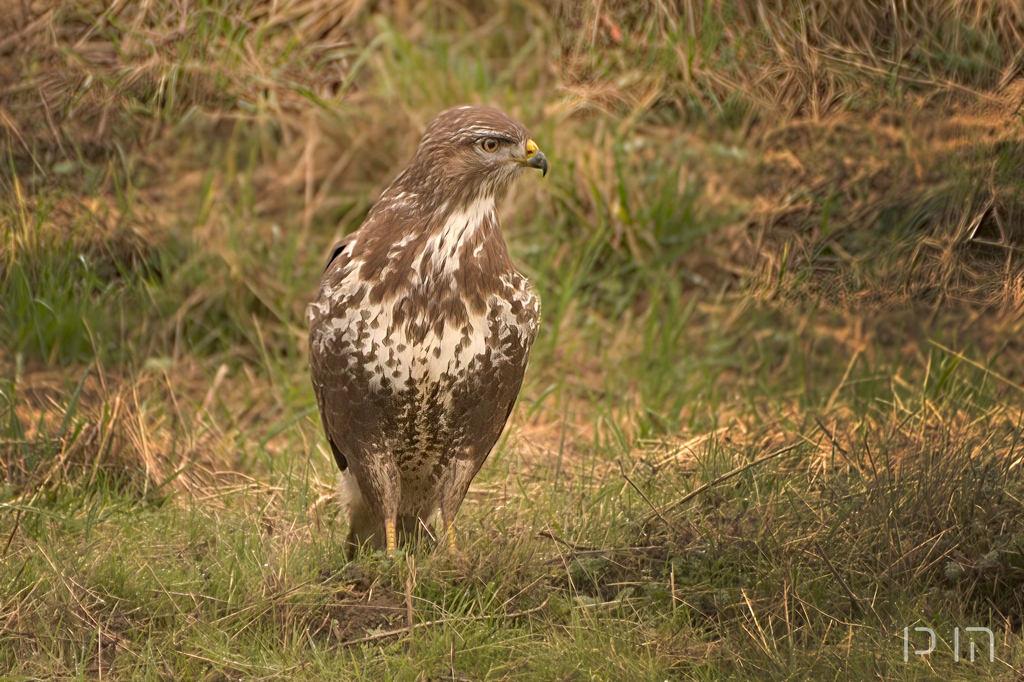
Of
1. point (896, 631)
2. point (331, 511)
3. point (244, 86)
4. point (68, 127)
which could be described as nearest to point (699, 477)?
point (896, 631)

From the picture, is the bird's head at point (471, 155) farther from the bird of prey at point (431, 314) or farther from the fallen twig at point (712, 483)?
the fallen twig at point (712, 483)

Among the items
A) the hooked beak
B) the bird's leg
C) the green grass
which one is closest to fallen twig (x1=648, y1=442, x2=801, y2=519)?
the green grass

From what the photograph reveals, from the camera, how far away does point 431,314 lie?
3287 millimetres

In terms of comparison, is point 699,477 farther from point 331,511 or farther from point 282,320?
point 282,320

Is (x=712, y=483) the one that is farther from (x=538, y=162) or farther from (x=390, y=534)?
(x=538, y=162)

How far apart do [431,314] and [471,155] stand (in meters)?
0.48

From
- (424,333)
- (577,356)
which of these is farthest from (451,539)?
(577,356)

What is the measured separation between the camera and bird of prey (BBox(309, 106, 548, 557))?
3.30m

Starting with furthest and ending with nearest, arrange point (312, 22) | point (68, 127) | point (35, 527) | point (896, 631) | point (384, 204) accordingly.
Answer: point (312, 22) < point (68, 127) < point (35, 527) < point (384, 204) < point (896, 631)

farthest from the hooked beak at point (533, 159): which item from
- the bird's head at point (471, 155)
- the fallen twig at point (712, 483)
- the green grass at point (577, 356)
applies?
the fallen twig at point (712, 483)

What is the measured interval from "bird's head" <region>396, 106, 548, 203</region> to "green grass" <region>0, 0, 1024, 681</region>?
966 mm

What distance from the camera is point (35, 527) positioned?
378cm

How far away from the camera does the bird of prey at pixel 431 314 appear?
330cm

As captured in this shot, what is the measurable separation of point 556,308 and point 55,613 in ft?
9.86
